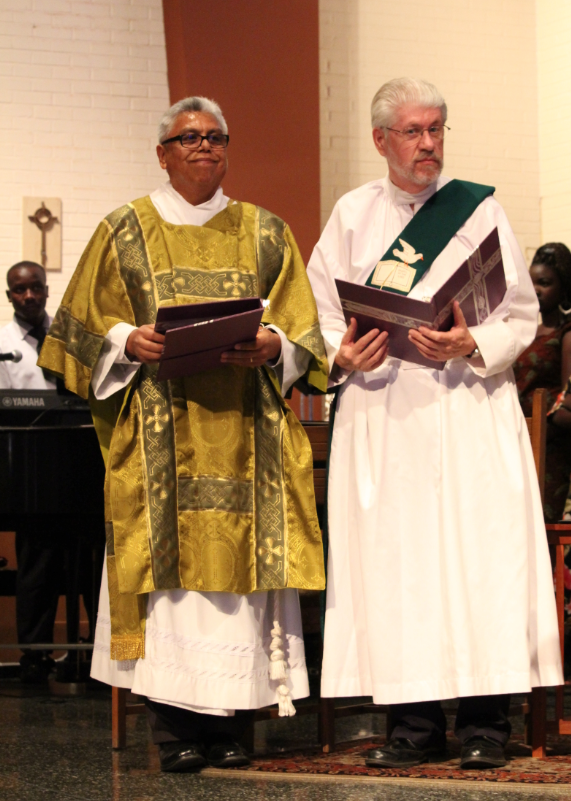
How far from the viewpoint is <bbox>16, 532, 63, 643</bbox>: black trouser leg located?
509cm

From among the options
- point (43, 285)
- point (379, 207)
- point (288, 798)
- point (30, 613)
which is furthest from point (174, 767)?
point (43, 285)

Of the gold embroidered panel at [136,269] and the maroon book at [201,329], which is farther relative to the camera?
the gold embroidered panel at [136,269]

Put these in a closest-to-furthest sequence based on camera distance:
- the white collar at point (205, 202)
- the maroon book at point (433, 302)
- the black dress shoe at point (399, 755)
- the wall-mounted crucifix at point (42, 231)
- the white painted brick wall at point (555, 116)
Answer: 1. the maroon book at point (433, 302)
2. the black dress shoe at point (399, 755)
3. the white collar at point (205, 202)
4. the wall-mounted crucifix at point (42, 231)
5. the white painted brick wall at point (555, 116)

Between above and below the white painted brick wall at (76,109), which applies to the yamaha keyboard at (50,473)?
below

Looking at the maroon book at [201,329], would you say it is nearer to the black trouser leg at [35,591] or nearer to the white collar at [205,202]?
the white collar at [205,202]

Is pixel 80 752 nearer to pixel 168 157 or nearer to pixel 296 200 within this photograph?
pixel 168 157

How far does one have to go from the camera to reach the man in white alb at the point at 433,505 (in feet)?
9.70

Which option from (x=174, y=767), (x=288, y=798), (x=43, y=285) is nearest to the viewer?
(x=288, y=798)

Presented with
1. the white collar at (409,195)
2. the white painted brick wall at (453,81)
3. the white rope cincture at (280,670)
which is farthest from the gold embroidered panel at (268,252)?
the white painted brick wall at (453,81)

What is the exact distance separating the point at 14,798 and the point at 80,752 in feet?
2.08

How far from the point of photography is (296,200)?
21.2 feet

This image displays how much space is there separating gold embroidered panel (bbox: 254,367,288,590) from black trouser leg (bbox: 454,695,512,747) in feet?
1.91

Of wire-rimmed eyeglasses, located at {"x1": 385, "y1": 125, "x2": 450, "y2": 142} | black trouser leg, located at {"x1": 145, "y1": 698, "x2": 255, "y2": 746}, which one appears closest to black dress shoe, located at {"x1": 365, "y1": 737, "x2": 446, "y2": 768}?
black trouser leg, located at {"x1": 145, "y1": 698, "x2": 255, "y2": 746}

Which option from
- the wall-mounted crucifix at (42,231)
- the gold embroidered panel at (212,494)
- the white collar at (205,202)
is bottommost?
the gold embroidered panel at (212,494)
